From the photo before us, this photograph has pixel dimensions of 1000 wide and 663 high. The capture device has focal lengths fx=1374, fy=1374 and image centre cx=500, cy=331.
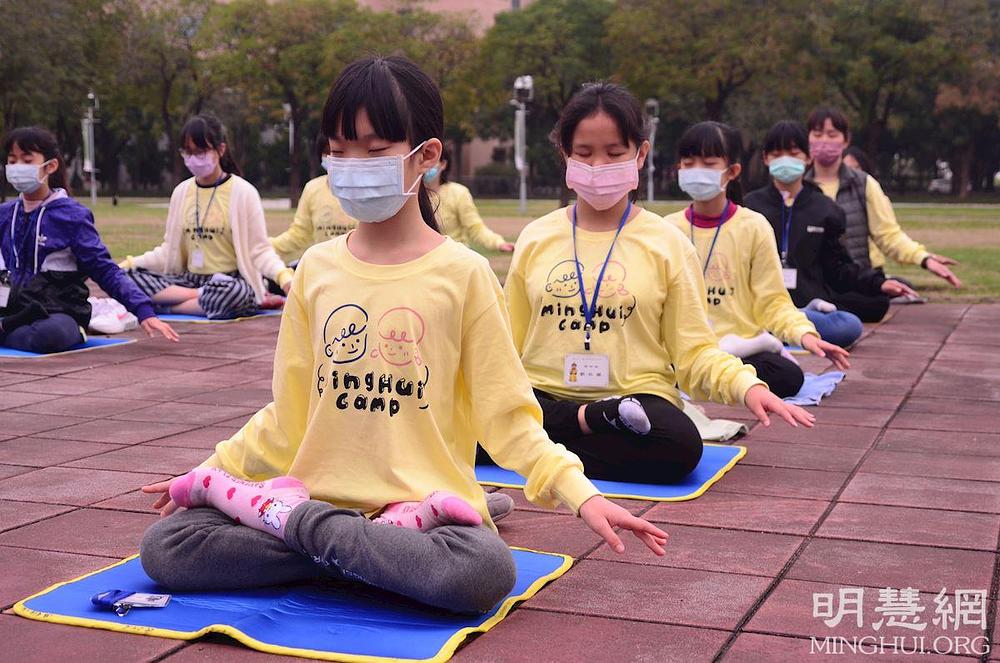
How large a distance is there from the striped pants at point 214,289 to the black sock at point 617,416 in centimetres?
586

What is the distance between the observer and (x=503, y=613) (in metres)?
3.53

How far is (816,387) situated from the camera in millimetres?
7375

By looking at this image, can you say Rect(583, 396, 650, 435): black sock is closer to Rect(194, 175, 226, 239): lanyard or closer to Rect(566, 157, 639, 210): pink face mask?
Rect(566, 157, 639, 210): pink face mask

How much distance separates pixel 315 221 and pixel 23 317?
115 inches

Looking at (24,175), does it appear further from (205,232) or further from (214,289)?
(214,289)

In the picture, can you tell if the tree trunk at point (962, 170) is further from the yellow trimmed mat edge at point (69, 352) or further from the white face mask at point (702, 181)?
the white face mask at point (702, 181)

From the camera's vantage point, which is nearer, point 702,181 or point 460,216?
point 702,181

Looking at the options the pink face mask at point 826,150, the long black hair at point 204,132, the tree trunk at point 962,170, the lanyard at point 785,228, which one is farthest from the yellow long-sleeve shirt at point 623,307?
the tree trunk at point 962,170

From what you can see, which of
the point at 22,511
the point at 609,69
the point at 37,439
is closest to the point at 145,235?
the point at 37,439

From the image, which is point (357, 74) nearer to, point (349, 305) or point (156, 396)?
point (349, 305)

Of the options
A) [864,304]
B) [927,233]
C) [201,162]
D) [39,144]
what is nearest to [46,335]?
[39,144]

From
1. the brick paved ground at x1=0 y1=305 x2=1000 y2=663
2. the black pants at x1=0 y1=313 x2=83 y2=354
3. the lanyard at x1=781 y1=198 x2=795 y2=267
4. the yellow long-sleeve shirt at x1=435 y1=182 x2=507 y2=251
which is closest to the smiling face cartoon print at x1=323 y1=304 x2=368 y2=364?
the brick paved ground at x1=0 y1=305 x2=1000 y2=663

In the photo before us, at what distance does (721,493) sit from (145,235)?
62.7 ft

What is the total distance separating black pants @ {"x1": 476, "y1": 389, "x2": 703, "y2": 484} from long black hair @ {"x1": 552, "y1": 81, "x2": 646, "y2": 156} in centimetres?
101
